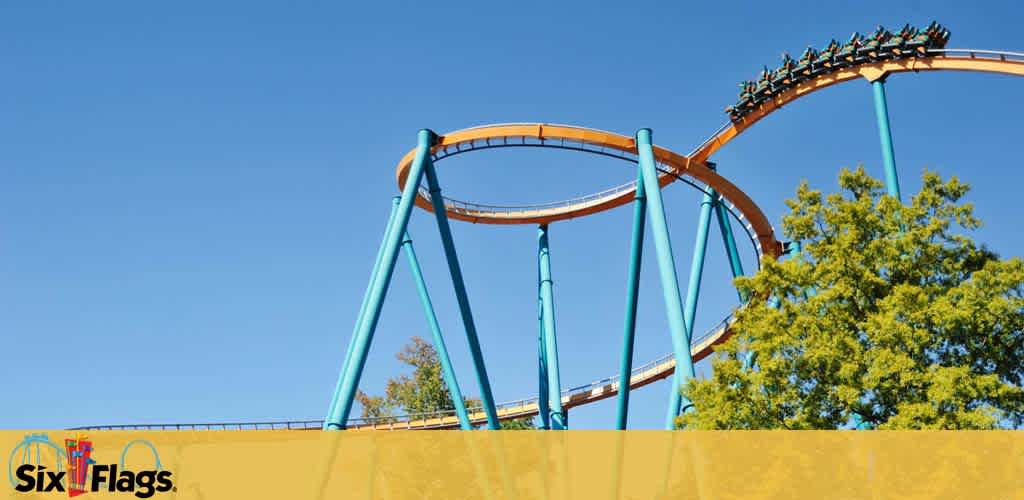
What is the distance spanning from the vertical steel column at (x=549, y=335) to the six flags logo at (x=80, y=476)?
504 inches

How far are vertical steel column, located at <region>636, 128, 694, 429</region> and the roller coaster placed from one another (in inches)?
0.9

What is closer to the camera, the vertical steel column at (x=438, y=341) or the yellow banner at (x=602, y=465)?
the yellow banner at (x=602, y=465)

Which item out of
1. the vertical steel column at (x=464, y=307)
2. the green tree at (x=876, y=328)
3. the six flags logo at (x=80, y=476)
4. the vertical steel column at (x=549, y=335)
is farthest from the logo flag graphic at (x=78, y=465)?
the vertical steel column at (x=549, y=335)

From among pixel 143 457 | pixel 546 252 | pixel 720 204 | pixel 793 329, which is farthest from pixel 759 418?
pixel 546 252

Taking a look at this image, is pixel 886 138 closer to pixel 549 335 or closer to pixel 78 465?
pixel 549 335

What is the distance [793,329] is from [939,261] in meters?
1.93

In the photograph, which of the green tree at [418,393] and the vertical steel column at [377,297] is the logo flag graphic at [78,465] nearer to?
the vertical steel column at [377,297]

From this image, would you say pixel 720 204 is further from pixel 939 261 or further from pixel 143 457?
pixel 143 457

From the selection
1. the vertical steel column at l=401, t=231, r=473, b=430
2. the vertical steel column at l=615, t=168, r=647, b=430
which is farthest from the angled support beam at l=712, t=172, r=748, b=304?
the vertical steel column at l=401, t=231, r=473, b=430

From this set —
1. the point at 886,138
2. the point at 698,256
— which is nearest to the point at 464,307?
the point at 698,256

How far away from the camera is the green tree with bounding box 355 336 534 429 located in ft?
108

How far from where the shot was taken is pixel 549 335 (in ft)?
75.6

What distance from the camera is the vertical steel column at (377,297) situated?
15.4 meters

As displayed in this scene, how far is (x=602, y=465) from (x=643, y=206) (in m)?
7.29
